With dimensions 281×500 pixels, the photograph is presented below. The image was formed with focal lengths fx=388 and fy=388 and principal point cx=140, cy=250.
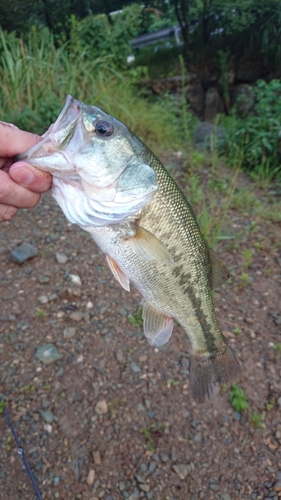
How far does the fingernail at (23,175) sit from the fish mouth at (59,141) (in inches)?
2.8

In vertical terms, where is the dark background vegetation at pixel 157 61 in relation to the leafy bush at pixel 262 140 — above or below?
A: above

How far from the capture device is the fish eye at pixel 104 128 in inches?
51.3

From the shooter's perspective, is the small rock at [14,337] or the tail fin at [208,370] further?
the small rock at [14,337]

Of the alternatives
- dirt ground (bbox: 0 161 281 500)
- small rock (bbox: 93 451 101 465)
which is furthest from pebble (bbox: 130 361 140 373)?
small rock (bbox: 93 451 101 465)

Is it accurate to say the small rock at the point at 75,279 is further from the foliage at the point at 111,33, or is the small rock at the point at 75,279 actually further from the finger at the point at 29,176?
the foliage at the point at 111,33

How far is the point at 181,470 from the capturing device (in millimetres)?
2191

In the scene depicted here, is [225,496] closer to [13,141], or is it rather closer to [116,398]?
[116,398]

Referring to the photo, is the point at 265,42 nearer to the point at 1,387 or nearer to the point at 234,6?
the point at 234,6

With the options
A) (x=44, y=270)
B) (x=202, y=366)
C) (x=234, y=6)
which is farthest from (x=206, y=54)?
(x=202, y=366)

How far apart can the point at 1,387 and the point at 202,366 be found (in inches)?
53.5

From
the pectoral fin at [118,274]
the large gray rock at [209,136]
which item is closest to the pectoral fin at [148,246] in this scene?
the pectoral fin at [118,274]

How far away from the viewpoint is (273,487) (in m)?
2.14

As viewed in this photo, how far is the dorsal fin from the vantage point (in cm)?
162

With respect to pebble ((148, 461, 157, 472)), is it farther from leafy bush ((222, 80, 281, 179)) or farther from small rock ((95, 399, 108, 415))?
leafy bush ((222, 80, 281, 179))
